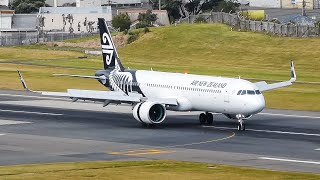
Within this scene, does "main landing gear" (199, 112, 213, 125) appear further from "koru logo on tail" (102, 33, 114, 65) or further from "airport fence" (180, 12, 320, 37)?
"airport fence" (180, 12, 320, 37)

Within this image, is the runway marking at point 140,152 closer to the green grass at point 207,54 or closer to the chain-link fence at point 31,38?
the green grass at point 207,54

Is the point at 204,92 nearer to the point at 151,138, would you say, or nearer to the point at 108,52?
the point at 151,138

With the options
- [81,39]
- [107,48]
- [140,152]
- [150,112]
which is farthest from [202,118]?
[81,39]

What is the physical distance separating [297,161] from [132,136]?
48.3 feet

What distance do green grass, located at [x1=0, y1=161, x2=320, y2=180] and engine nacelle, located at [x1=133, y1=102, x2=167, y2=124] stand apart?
16.4 meters

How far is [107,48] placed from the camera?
286ft

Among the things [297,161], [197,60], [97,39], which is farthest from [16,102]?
[97,39]

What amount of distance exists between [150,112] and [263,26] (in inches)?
3491

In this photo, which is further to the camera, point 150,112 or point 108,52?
point 108,52

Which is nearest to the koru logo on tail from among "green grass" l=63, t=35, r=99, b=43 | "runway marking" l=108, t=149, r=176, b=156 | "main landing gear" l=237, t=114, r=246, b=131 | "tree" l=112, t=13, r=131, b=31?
"main landing gear" l=237, t=114, r=246, b=131

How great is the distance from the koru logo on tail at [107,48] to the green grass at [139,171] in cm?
2855

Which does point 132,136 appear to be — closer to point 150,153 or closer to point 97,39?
point 150,153

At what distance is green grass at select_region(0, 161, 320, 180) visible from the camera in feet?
176

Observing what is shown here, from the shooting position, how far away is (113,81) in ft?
273
